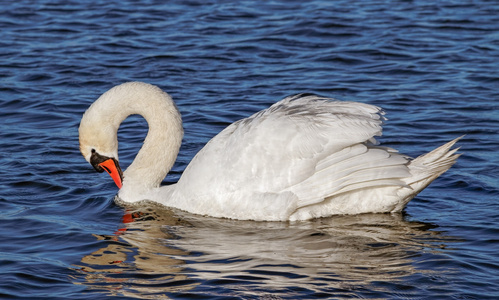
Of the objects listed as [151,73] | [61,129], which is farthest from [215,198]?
[151,73]

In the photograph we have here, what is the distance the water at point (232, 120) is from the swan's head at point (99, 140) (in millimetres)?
417

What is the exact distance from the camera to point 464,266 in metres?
6.98

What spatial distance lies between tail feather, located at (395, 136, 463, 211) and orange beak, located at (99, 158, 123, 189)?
2.97 meters

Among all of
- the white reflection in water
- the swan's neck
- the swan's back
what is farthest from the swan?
the swan's neck

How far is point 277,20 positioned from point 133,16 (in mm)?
2850

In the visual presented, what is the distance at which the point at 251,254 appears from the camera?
7.31m

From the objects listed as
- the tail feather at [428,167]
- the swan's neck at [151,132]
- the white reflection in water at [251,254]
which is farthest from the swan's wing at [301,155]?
the swan's neck at [151,132]

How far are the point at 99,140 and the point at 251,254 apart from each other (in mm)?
2311

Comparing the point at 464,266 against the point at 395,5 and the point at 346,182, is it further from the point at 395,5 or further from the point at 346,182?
the point at 395,5

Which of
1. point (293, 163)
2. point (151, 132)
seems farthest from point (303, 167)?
point (151, 132)

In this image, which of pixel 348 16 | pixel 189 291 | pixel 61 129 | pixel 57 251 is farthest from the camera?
pixel 348 16

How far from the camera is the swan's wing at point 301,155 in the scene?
7.96 meters

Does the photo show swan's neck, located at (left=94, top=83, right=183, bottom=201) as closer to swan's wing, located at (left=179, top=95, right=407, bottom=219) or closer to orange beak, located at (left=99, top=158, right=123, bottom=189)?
orange beak, located at (left=99, top=158, right=123, bottom=189)

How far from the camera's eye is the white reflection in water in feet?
22.0
